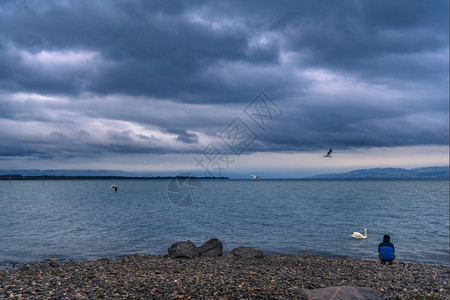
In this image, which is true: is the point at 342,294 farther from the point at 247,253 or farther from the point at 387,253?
the point at 387,253

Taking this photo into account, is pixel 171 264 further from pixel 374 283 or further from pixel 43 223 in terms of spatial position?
pixel 43 223

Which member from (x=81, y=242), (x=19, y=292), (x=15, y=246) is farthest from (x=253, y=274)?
(x=15, y=246)

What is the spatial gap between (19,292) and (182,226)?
107 feet

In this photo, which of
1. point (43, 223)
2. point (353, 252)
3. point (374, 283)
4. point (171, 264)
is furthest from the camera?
point (43, 223)

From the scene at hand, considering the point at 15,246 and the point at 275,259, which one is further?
the point at 15,246

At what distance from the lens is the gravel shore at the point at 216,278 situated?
14633 millimetres

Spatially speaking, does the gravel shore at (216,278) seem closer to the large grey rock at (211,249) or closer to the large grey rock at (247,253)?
the large grey rock at (247,253)

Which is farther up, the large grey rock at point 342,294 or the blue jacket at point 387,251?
the large grey rock at point 342,294

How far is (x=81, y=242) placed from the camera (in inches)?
1363

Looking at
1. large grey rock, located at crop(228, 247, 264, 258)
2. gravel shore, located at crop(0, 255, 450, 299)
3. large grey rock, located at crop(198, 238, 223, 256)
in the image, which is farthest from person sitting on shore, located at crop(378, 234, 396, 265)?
large grey rock, located at crop(198, 238, 223, 256)

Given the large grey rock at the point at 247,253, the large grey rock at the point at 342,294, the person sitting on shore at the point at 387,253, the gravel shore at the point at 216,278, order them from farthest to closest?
the large grey rock at the point at 247,253 < the person sitting on shore at the point at 387,253 < the gravel shore at the point at 216,278 < the large grey rock at the point at 342,294

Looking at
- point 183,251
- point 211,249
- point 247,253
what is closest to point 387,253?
point 247,253

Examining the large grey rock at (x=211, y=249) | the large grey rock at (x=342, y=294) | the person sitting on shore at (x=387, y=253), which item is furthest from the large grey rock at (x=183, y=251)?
the person sitting on shore at (x=387, y=253)

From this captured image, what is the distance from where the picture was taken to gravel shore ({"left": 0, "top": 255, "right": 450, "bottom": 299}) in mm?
14633
